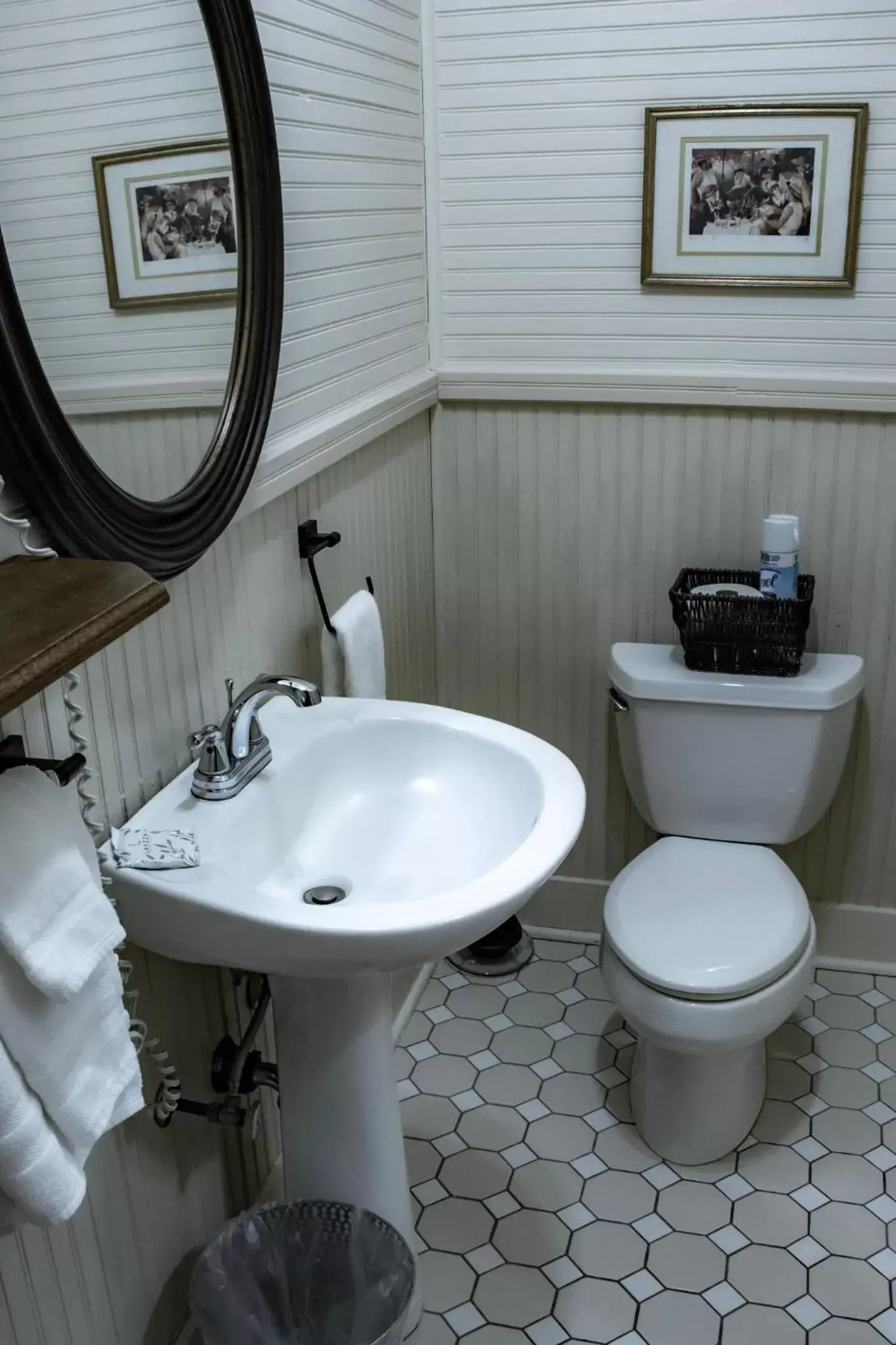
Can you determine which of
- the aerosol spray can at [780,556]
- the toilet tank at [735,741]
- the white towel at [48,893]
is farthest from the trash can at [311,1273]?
the aerosol spray can at [780,556]

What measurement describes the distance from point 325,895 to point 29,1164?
55 cm

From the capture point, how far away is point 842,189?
1981mm

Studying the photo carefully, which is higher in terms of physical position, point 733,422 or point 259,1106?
point 733,422

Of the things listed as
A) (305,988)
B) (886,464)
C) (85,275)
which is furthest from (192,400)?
(886,464)

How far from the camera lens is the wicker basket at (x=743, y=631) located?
2.03m

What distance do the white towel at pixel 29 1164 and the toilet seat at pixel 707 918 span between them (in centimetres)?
107

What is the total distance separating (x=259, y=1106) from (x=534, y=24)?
5.95 feet

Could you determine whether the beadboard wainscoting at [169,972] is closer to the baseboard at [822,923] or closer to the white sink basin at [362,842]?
the white sink basin at [362,842]

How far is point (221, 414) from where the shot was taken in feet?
4.57

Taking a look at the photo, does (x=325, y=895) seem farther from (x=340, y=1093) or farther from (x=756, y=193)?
(x=756, y=193)

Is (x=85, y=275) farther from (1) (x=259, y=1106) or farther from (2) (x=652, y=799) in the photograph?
(2) (x=652, y=799)

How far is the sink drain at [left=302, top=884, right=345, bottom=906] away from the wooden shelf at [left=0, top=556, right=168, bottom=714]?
511 millimetres

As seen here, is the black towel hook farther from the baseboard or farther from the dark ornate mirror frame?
the baseboard

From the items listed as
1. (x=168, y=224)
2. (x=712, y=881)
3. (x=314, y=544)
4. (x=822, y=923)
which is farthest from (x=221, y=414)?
(x=822, y=923)
